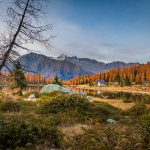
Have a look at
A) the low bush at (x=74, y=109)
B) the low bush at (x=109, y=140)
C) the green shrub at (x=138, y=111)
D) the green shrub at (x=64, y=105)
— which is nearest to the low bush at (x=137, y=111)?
the green shrub at (x=138, y=111)

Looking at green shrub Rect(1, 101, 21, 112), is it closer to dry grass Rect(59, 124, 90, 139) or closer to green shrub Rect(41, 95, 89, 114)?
green shrub Rect(41, 95, 89, 114)

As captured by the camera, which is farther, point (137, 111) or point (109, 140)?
point (137, 111)

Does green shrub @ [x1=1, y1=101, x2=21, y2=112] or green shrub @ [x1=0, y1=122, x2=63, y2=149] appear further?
green shrub @ [x1=1, y1=101, x2=21, y2=112]

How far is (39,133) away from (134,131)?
3.73 m

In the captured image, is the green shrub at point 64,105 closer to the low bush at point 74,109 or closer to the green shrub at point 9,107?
the low bush at point 74,109

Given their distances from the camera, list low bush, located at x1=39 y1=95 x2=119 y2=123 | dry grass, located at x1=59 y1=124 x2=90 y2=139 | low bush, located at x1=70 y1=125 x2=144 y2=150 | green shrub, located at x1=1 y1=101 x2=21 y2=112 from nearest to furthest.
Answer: low bush, located at x1=70 y1=125 x2=144 y2=150, dry grass, located at x1=59 y1=124 x2=90 y2=139, low bush, located at x1=39 y1=95 x2=119 y2=123, green shrub, located at x1=1 y1=101 x2=21 y2=112

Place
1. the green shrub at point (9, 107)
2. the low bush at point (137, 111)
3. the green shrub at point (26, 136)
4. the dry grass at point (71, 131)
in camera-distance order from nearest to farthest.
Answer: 1. the green shrub at point (26, 136)
2. the dry grass at point (71, 131)
3. the green shrub at point (9, 107)
4. the low bush at point (137, 111)

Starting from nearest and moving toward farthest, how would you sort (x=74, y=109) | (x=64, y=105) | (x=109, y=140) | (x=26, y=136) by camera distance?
(x=109, y=140) < (x=26, y=136) < (x=74, y=109) < (x=64, y=105)

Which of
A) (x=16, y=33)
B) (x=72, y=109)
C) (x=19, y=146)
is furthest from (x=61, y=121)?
(x=16, y=33)

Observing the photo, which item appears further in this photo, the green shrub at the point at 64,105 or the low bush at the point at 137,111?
the low bush at the point at 137,111

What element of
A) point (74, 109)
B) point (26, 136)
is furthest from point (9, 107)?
point (26, 136)

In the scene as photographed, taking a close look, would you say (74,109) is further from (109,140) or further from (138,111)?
(109,140)

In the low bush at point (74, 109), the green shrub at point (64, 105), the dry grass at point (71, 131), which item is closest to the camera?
the dry grass at point (71, 131)

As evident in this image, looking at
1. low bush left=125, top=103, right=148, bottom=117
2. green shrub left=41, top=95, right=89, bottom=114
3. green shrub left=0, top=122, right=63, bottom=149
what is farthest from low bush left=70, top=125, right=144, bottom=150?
low bush left=125, top=103, right=148, bottom=117
